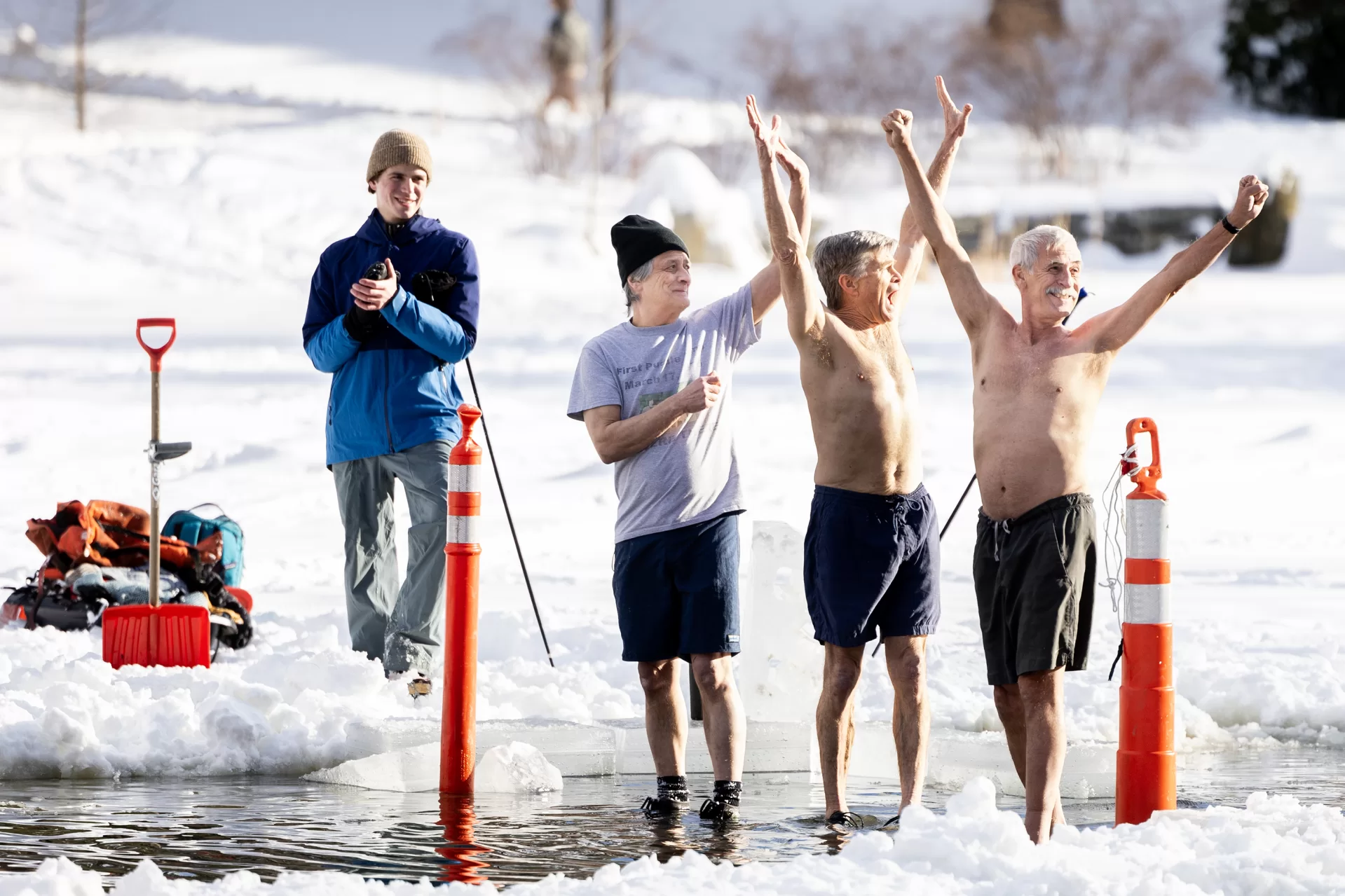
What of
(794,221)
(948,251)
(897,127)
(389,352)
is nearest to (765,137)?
(794,221)

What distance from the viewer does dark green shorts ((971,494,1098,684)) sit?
468 cm

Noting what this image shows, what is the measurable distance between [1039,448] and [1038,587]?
357 mm

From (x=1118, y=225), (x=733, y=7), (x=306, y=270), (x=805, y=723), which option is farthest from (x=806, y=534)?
(x=733, y=7)

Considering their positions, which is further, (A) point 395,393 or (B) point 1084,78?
(B) point 1084,78

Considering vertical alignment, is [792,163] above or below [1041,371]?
above

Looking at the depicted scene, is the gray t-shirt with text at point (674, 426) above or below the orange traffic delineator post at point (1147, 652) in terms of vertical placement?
above

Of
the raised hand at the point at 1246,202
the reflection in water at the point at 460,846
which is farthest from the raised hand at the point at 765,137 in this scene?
the reflection in water at the point at 460,846

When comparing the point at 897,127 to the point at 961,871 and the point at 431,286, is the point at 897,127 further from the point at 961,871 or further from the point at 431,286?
the point at 431,286

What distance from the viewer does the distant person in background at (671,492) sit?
17.2ft

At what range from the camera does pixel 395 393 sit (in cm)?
675

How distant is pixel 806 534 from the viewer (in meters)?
5.20

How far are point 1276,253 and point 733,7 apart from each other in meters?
29.0

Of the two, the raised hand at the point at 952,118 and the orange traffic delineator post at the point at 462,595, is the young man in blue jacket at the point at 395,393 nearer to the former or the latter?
the orange traffic delineator post at the point at 462,595

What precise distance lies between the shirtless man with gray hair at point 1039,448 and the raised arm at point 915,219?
0.37m
